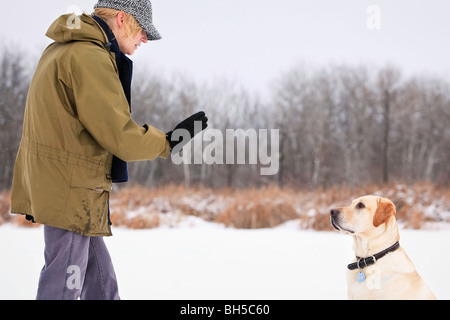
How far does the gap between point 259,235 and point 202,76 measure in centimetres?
689

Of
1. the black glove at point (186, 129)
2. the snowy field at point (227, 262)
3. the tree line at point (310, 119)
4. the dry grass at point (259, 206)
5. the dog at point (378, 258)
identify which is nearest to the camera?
the black glove at point (186, 129)

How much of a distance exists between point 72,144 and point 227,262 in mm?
2672

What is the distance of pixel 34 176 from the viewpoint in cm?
139

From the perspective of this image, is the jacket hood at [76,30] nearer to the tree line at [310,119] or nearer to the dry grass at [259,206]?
the dry grass at [259,206]

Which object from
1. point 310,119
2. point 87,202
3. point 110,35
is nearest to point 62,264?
point 87,202

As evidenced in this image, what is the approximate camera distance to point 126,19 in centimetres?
160

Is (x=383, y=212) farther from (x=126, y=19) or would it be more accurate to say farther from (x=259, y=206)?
(x=259, y=206)

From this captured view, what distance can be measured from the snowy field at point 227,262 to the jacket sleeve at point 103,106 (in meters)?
1.74

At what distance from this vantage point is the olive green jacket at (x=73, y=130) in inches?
53.1

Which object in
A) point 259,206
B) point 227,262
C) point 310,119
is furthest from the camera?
point 310,119

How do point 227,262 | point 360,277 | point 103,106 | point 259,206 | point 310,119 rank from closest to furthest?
1. point 103,106
2. point 360,277
3. point 227,262
4. point 259,206
5. point 310,119

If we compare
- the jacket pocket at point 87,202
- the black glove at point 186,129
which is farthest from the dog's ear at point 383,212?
the jacket pocket at point 87,202

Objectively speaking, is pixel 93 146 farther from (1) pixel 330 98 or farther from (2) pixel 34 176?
(1) pixel 330 98

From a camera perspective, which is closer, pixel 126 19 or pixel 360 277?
pixel 126 19
